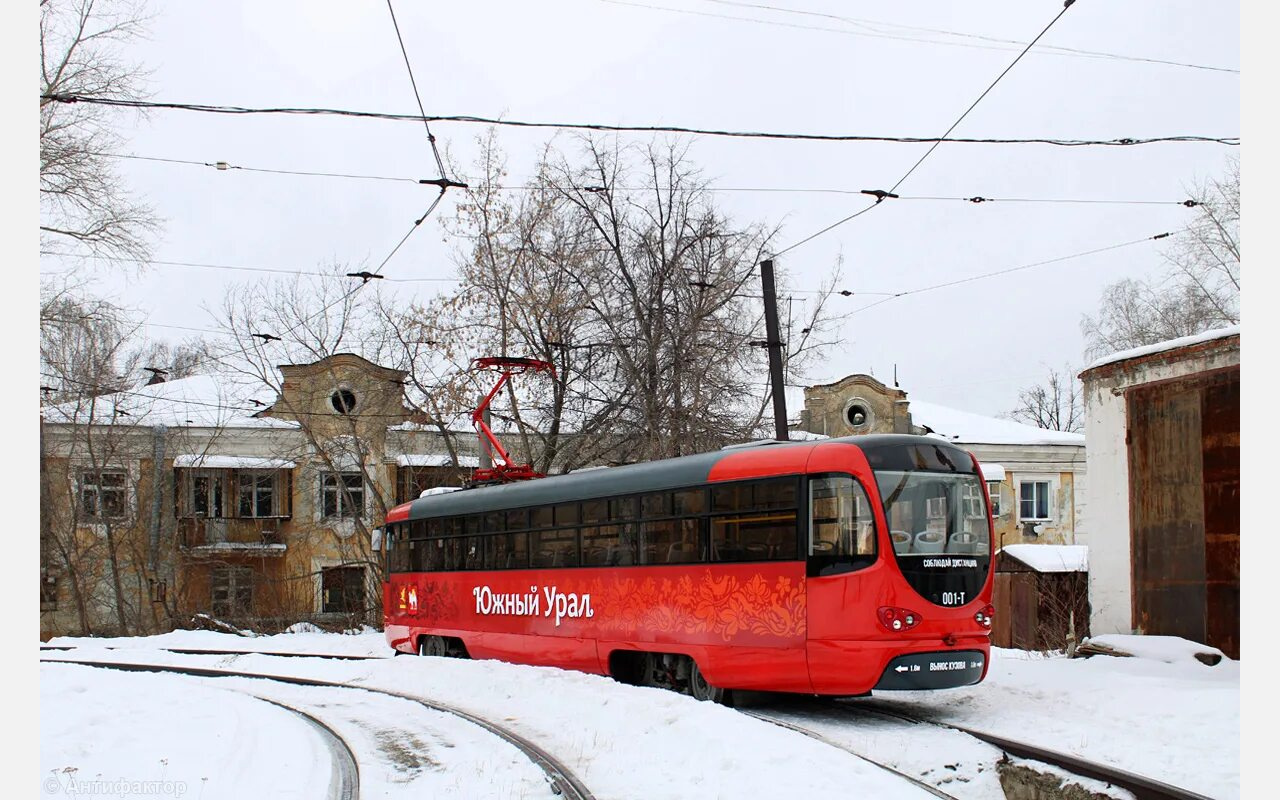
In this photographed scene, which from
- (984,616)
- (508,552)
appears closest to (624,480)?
(508,552)

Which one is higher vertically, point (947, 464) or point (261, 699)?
point (947, 464)

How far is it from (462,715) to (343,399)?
25.2 m

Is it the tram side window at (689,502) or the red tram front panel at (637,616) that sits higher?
the tram side window at (689,502)

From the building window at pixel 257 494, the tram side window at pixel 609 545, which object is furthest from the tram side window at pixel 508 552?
the building window at pixel 257 494

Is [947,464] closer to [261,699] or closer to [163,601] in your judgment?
[261,699]

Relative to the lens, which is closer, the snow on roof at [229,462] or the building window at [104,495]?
the building window at [104,495]

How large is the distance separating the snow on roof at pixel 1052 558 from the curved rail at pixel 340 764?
51.7 ft

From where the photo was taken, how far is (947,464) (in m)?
11.8

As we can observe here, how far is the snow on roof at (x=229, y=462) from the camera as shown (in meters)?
36.4

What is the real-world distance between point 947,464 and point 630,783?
5.07m

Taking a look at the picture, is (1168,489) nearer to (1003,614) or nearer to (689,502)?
(689,502)

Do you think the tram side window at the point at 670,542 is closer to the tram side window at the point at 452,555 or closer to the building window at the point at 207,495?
the tram side window at the point at 452,555

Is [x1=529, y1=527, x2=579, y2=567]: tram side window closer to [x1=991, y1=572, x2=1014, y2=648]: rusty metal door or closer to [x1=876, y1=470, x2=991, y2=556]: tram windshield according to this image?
[x1=876, y1=470, x2=991, y2=556]: tram windshield

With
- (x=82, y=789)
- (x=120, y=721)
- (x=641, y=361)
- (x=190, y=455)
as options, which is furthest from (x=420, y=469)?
(x=82, y=789)
